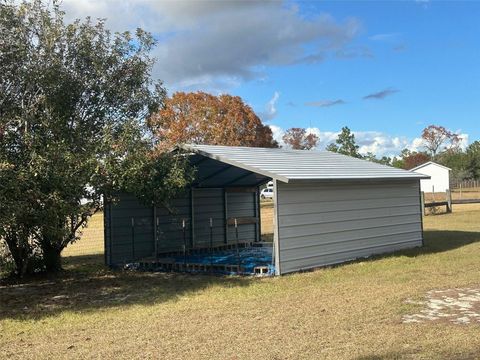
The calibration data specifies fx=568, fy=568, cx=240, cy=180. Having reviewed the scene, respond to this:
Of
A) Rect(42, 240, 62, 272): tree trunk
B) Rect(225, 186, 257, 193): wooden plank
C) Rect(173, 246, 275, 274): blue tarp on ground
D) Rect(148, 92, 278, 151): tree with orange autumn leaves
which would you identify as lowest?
Rect(173, 246, 275, 274): blue tarp on ground

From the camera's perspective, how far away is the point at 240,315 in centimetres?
816

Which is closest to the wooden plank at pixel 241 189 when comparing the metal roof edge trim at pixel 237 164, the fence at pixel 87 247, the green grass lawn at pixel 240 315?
the fence at pixel 87 247

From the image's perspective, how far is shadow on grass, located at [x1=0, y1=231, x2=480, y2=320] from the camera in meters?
9.51

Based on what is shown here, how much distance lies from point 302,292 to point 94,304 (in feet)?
11.7

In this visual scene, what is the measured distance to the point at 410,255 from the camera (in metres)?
14.4

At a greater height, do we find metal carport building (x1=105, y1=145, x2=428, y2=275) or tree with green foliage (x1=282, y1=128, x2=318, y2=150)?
tree with green foliage (x1=282, y1=128, x2=318, y2=150)

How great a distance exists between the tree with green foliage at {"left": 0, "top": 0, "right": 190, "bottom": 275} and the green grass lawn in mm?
1452

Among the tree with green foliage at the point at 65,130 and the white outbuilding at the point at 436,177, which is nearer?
the tree with green foliage at the point at 65,130

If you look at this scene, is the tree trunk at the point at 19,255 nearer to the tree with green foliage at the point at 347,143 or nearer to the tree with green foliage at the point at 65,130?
the tree with green foliage at the point at 65,130

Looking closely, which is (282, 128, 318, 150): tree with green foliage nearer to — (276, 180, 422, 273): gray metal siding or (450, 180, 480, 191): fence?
(450, 180, 480, 191): fence

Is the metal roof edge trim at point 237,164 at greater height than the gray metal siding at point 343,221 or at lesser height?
greater

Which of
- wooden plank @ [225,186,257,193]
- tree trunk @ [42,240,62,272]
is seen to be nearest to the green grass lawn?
tree trunk @ [42,240,62,272]

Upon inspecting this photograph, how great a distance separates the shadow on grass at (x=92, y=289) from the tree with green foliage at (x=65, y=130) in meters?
0.94

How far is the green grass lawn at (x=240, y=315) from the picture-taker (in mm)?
6332
